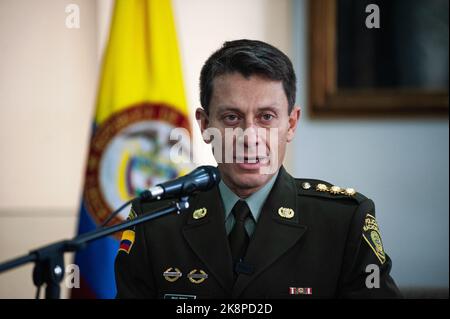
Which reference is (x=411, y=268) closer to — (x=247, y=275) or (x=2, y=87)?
(x=247, y=275)

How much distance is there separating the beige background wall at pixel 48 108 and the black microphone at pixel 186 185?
1646 millimetres

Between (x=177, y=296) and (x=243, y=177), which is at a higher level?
(x=243, y=177)

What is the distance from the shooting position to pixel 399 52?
289cm

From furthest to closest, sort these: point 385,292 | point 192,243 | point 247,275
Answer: point 192,243 < point 247,275 < point 385,292

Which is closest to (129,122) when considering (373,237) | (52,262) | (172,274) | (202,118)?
(202,118)

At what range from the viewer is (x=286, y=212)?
1.62 m

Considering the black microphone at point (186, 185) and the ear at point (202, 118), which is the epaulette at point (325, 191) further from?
the black microphone at point (186, 185)

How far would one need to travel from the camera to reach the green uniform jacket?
5.02ft

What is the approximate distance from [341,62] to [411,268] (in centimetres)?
102

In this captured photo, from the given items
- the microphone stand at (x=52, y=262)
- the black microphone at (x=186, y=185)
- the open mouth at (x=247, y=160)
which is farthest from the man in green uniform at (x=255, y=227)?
the microphone stand at (x=52, y=262)

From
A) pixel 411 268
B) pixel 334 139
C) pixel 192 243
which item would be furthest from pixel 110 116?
pixel 411 268

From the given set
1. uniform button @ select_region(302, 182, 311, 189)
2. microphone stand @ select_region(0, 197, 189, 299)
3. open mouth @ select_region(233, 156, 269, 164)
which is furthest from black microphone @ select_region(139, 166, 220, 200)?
uniform button @ select_region(302, 182, 311, 189)

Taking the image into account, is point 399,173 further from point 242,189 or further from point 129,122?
point 242,189

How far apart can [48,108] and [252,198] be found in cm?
162
